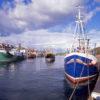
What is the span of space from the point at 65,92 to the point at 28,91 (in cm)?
481

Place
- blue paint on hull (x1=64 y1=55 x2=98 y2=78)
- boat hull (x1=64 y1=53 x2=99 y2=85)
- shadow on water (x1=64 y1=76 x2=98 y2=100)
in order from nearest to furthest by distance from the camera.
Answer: shadow on water (x1=64 y1=76 x2=98 y2=100) → boat hull (x1=64 y1=53 x2=99 y2=85) → blue paint on hull (x1=64 y1=55 x2=98 y2=78)

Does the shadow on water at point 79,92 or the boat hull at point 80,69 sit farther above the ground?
the boat hull at point 80,69

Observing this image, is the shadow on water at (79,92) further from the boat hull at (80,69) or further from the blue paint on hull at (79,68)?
the blue paint on hull at (79,68)

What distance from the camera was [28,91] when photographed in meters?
35.2

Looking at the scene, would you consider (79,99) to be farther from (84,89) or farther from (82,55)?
(82,55)

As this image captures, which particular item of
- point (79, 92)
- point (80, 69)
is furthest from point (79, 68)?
point (79, 92)

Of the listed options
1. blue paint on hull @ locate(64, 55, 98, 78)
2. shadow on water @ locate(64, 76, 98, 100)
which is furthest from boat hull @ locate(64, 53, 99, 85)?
shadow on water @ locate(64, 76, 98, 100)

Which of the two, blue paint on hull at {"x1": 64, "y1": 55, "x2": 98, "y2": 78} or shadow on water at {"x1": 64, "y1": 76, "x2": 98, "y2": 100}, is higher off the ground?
blue paint on hull at {"x1": 64, "y1": 55, "x2": 98, "y2": 78}

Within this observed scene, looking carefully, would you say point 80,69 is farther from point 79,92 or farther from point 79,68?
point 79,92

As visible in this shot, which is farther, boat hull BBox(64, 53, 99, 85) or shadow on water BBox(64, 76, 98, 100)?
boat hull BBox(64, 53, 99, 85)

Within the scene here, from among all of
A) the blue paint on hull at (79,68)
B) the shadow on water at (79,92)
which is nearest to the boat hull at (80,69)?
the blue paint on hull at (79,68)

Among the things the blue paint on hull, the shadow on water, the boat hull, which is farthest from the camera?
the blue paint on hull

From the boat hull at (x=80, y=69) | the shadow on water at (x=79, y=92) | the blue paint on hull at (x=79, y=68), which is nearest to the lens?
the shadow on water at (x=79, y=92)

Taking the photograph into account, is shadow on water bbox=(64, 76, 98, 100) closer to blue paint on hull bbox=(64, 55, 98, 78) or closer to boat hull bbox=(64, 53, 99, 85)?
boat hull bbox=(64, 53, 99, 85)
